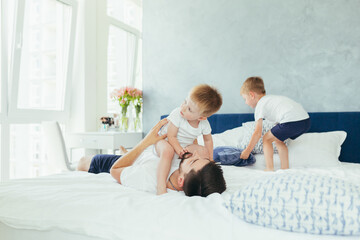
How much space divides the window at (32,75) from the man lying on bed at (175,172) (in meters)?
1.83

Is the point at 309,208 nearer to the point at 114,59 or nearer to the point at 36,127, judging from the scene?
the point at 36,127

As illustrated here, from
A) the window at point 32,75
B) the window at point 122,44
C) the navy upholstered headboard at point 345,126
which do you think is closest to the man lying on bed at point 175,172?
the navy upholstered headboard at point 345,126

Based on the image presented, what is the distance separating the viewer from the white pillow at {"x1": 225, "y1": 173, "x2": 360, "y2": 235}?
0.79 m

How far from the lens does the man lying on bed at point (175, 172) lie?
4.04 ft

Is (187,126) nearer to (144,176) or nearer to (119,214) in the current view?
(144,176)

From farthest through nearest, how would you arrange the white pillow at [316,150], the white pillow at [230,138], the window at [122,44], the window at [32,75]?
the window at [122,44] < the window at [32,75] < the white pillow at [230,138] < the white pillow at [316,150]

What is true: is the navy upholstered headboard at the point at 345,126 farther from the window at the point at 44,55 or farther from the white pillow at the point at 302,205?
the window at the point at 44,55

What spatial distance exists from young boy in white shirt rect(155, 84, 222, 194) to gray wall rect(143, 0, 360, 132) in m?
1.28

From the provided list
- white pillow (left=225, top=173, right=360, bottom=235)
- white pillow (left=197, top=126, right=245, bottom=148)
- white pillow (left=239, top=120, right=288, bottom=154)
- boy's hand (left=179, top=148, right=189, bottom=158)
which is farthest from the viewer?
white pillow (left=197, top=126, right=245, bottom=148)

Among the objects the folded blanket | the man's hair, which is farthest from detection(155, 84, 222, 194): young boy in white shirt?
the folded blanket

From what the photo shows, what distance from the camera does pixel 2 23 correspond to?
2873 mm

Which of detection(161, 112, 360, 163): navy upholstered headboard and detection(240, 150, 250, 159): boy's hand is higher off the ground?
detection(161, 112, 360, 163): navy upholstered headboard

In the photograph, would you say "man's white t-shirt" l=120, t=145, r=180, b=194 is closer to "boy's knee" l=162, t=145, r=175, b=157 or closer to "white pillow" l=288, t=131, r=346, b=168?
"boy's knee" l=162, t=145, r=175, b=157

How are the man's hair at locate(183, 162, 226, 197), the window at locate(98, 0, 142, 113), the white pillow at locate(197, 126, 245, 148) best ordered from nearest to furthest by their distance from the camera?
the man's hair at locate(183, 162, 226, 197)
the white pillow at locate(197, 126, 245, 148)
the window at locate(98, 0, 142, 113)
